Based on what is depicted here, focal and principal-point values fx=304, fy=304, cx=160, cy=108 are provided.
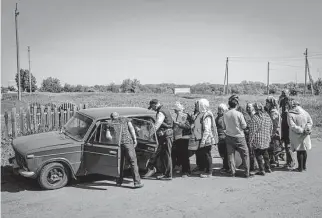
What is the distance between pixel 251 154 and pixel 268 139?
2.01ft

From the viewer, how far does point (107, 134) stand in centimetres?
658

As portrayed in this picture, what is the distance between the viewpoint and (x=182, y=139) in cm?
755

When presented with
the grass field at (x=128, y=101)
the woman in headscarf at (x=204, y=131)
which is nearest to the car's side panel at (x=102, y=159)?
the woman in headscarf at (x=204, y=131)

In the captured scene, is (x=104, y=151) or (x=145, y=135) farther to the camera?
(x=145, y=135)

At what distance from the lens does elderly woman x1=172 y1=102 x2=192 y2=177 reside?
7.41 m

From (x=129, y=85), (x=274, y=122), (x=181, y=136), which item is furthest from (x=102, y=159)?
(x=129, y=85)

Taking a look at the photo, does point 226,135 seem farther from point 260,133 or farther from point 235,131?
point 260,133

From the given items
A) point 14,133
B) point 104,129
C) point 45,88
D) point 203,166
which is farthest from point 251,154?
point 45,88

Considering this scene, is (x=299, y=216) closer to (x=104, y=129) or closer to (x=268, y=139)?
(x=268, y=139)

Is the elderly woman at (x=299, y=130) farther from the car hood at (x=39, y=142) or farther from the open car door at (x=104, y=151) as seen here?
the car hood at (x=39, y=142)

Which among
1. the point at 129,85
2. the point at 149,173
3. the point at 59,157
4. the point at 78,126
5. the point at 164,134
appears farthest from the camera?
the point at 129,85

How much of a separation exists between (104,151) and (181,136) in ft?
6.57

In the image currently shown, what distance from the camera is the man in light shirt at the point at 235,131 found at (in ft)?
23.5

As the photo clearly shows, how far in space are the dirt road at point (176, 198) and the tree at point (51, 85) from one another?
67.4m
